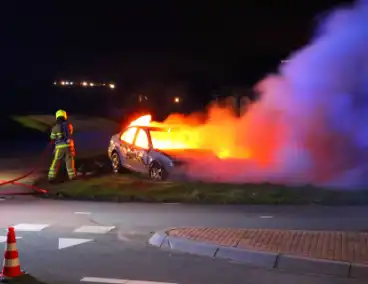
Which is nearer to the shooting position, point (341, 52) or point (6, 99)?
point (341, 52)

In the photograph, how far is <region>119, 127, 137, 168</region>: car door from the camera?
51.2 feet

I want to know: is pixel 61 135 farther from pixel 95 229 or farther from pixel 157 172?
pixel 95 229

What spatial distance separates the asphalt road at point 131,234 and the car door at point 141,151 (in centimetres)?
295

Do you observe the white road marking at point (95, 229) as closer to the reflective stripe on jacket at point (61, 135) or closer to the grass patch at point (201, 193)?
the grass patch at point (201, 193)

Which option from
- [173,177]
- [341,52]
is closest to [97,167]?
[173,177]

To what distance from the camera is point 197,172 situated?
1438cm

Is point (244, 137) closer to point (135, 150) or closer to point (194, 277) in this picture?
point (135, 150)

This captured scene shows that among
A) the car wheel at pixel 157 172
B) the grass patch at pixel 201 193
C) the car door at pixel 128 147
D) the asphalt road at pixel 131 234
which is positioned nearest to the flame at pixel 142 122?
the car door at pixel 128 147

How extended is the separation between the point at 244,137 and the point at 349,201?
5.15m

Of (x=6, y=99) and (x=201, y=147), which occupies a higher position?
(x=6, y=99)

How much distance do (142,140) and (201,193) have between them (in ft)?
11.0

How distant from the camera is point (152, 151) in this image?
14.7 m

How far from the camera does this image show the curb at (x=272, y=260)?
655 centimetres

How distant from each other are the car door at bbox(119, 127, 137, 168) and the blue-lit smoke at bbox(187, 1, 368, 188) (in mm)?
2072
